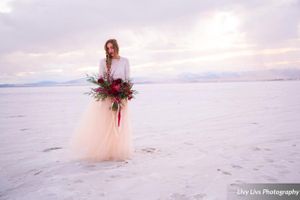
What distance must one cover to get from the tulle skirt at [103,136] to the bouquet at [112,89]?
14 cm

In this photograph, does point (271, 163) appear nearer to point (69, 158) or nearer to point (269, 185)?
point (269, 185)

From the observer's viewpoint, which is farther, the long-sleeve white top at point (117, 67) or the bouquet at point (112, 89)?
the long-sleeve white top at point (117, 67)

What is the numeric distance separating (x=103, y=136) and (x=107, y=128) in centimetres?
15

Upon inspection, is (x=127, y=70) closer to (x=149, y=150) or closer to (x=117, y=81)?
(x=117, y=81)

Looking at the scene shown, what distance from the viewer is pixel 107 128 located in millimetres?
5406

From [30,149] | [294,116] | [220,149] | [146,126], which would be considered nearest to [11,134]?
[30,149]

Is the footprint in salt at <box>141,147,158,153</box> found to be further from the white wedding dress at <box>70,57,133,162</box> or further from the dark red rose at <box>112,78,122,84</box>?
the dark red rose at <box>112,78,122,84</box>

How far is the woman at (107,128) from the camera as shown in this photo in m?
5.34

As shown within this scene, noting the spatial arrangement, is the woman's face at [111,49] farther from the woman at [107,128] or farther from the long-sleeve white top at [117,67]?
the long-sleeve white top at [117,67]

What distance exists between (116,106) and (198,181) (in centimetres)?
187

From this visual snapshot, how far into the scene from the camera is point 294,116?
403 inches

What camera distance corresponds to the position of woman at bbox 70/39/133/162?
5336 mm

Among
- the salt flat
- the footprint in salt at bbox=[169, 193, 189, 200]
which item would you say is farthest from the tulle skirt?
the footprint in salt at bbox=[169, 193, 189, 200]

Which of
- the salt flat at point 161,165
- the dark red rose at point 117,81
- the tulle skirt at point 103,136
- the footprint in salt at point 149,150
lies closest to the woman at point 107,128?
the tulle skirt at point 103,136
